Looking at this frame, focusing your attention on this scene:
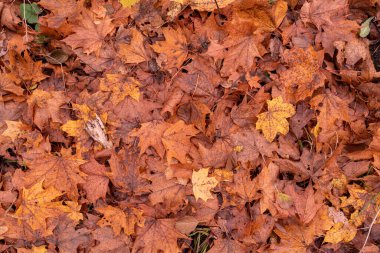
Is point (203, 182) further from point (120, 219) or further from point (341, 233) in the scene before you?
point (341, 233)

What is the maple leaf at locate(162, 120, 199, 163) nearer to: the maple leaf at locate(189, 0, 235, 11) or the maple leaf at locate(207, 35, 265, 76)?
the maple leaf at locate(207, 35, 265, 76)

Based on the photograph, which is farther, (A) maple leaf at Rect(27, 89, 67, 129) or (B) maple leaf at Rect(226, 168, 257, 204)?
(A) maple leaf at Rect(27, 89, 67, 129)

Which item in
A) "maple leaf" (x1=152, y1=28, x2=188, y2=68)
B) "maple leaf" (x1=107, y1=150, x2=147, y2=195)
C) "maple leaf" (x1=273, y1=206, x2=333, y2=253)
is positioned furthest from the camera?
"maple leaf" (x1=152, y1=28, x2=188, y2=68)

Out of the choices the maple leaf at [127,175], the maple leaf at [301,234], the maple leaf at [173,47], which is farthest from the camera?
the maple leaf at [173,47]

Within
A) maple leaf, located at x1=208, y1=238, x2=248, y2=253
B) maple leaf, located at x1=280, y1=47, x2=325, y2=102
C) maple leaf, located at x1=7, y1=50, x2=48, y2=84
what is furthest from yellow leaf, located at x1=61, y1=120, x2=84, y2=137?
maple leaf, located at x1=280, y1=47, x2=325, y2=102

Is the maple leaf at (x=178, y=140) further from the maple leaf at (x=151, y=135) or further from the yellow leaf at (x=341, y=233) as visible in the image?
the yellow leaf at (x=341, y=233)

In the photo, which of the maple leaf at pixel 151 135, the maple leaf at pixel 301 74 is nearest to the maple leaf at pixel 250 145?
the maple leaf at pixel 301 74

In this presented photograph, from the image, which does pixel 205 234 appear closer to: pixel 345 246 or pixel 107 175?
pixel 107 175
